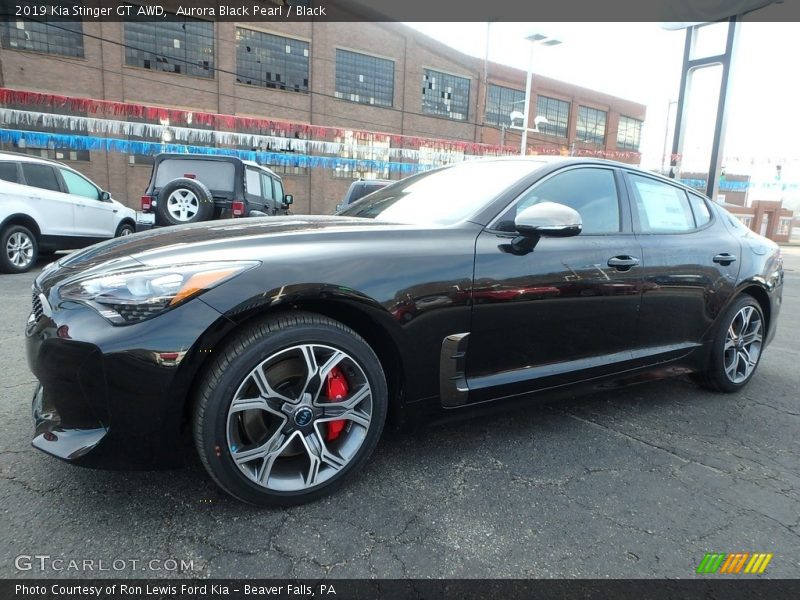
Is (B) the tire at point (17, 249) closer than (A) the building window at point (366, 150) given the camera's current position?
Yes

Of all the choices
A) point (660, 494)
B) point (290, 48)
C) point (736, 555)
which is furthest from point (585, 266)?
point (290, 48)

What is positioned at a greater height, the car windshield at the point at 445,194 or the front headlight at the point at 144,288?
the car windshield at the point at 445,194

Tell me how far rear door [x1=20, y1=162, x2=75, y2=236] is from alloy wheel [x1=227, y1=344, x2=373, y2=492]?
7921 millimetres

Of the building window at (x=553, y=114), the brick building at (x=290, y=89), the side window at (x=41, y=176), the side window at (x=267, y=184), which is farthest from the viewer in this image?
the building window at (x=553, y=114)

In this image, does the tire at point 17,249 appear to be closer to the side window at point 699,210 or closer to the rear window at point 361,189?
the rear window at point 361,189

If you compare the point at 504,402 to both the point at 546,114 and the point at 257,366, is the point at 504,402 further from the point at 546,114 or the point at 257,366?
the point at 546,114

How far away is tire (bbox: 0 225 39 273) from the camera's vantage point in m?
7.32

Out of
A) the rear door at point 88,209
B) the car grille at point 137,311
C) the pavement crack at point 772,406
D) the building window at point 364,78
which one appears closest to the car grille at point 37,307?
the car grille at point 137,311

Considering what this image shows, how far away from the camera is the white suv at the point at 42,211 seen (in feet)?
24.3

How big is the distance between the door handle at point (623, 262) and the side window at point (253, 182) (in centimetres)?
724

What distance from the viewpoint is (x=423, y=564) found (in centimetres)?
171

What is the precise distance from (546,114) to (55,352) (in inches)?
1696

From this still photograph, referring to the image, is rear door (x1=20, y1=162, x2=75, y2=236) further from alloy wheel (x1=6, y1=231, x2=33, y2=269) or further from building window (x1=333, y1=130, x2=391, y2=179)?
building window (x1=333, y1=130, x2=391, y2=179)
